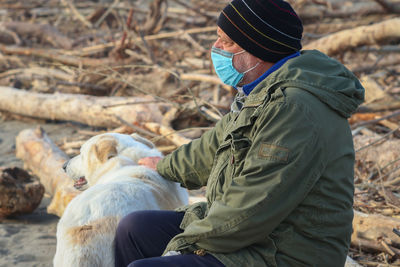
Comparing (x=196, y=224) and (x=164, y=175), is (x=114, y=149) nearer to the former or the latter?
(x=164, y=175)

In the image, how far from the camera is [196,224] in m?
2.32

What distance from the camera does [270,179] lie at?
2.11 m

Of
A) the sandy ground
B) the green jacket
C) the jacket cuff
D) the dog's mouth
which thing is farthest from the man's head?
the sandy ground

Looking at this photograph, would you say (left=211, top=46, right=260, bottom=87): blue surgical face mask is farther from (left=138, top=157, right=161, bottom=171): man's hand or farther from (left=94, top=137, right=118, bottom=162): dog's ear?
(left=94, top=137, right=118, bottom=162): dog's ear

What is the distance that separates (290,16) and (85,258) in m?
1.79

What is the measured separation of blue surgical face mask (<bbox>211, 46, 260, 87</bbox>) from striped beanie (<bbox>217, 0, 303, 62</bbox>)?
147 mm

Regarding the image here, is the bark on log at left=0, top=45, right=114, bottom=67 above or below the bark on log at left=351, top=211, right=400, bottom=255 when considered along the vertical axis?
below

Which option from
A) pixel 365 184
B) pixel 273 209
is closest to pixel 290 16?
pixel 273 209

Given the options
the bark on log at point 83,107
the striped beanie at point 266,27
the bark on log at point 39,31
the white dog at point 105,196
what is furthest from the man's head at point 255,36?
the bark on log at point 39,31

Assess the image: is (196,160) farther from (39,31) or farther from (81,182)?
(39,31)

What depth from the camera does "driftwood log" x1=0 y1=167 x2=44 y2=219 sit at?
4930 mm

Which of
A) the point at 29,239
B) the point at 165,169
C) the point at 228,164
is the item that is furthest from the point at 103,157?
the point at 228,164

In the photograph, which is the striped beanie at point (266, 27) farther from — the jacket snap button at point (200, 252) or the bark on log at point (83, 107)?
the bark on log at point (83, 107)

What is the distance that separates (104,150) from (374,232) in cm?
228
